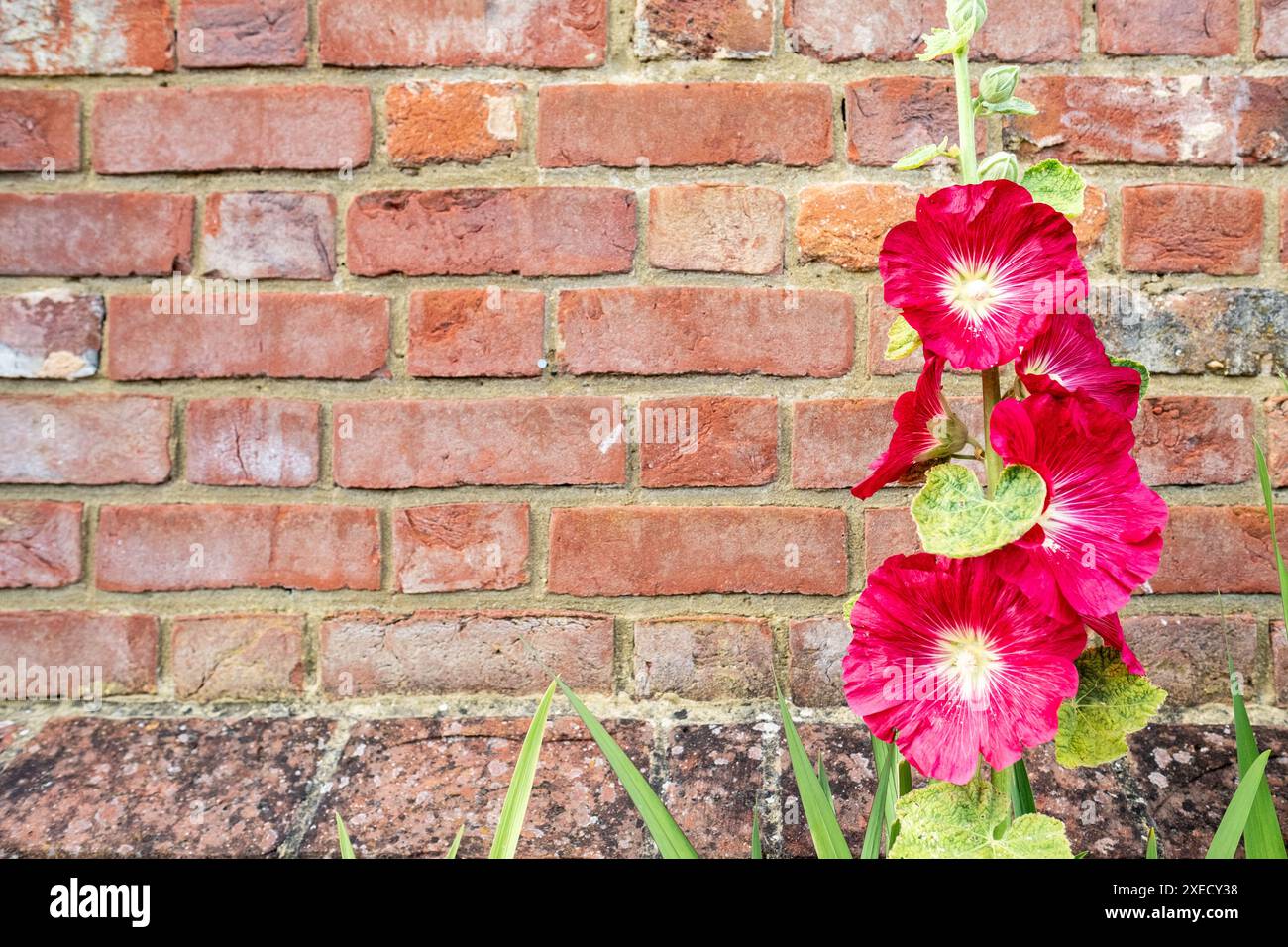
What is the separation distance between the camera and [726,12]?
0.78m

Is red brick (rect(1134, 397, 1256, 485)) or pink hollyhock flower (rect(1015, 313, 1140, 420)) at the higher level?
pink hollyhock flower (rect(1015, 313, 1140, 420))

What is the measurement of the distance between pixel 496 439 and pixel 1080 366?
0.52 m

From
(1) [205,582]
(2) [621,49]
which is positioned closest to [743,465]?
(2) [621,49]

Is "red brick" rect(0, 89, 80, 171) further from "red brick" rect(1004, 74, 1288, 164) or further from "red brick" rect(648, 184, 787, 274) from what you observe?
"red brick" rect(1004, 74, 1288, 164)

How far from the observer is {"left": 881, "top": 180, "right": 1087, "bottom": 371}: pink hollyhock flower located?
13.9 inches

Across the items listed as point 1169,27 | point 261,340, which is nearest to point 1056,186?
point 1169,27

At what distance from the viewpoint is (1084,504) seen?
1.15ft

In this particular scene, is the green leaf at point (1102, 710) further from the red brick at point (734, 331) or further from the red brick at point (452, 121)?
the red brick at point (452, 121)

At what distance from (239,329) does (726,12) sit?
52 centimetres

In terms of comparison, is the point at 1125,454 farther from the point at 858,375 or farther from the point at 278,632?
the point at 278,632

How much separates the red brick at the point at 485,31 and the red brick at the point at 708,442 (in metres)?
0.32

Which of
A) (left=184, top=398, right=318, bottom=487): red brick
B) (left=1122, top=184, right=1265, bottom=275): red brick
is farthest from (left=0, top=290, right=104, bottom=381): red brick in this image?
(left=1122, top=184, right=1265, bottom=275): red brick

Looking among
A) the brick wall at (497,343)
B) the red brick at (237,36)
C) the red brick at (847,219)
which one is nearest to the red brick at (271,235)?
the brick wall at (497,343)

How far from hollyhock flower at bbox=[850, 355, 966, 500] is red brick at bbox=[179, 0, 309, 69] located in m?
0.68
